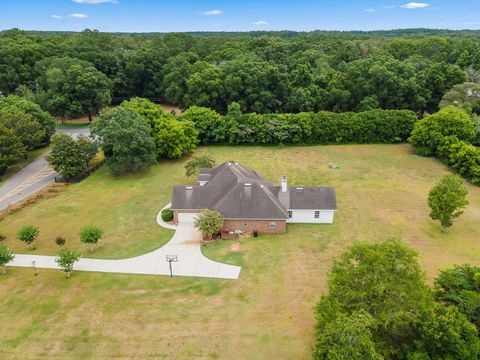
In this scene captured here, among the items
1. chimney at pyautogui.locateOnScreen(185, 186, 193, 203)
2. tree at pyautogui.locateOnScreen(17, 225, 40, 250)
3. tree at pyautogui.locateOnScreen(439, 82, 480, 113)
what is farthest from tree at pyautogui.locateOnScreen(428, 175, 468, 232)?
tree at pyautogui.locateOnScreen(439, 82, 480, 113)

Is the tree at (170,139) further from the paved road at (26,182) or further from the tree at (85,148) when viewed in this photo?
the paved road at (26,182)

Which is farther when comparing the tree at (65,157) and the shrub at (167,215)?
the tree at (65,157)

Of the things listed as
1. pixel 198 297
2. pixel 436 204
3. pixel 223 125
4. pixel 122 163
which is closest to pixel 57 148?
pixel 122 163

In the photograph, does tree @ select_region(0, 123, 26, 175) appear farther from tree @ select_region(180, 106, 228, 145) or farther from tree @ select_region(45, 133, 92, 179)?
tree @ select_region(180, 106, 228, 145)

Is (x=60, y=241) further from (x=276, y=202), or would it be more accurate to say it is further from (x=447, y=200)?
(x=447, y=200)

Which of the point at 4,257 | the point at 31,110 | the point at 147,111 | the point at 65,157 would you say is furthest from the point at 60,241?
the point at 31,110

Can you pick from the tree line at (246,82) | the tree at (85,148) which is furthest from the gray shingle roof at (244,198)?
the tree line at (246,82)
